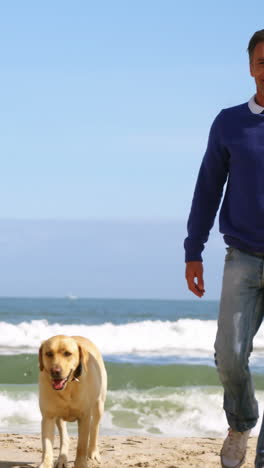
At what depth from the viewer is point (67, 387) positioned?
5102mm

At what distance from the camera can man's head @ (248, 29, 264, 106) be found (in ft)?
13.3

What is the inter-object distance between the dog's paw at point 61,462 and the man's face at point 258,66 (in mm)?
2907

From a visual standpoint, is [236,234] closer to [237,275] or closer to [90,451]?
[237,275]

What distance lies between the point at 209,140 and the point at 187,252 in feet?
1.96

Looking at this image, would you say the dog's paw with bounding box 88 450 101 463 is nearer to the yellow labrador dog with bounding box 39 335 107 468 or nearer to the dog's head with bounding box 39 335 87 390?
the yellow labrador dog with bounding box 39 335 107 468

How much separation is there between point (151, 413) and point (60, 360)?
14.2 feet

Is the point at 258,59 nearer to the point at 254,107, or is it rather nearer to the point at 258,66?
the point at 258,66

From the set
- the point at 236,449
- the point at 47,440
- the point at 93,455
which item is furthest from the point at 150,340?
the point at 236,449

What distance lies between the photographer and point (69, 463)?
5.72 m

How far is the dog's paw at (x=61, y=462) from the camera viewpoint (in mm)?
5582

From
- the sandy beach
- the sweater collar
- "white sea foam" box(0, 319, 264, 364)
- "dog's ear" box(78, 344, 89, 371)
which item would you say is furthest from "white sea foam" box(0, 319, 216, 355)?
the sweater collar

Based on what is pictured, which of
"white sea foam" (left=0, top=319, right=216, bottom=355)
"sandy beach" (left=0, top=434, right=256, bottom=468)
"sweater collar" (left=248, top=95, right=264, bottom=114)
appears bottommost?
"white sea foam" (left=0, top=319, right=216, bottom=355)

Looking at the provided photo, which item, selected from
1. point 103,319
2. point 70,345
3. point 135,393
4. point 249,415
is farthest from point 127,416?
point 103,319

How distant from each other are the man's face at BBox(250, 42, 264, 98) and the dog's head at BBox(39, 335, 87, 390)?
1.95 metres
